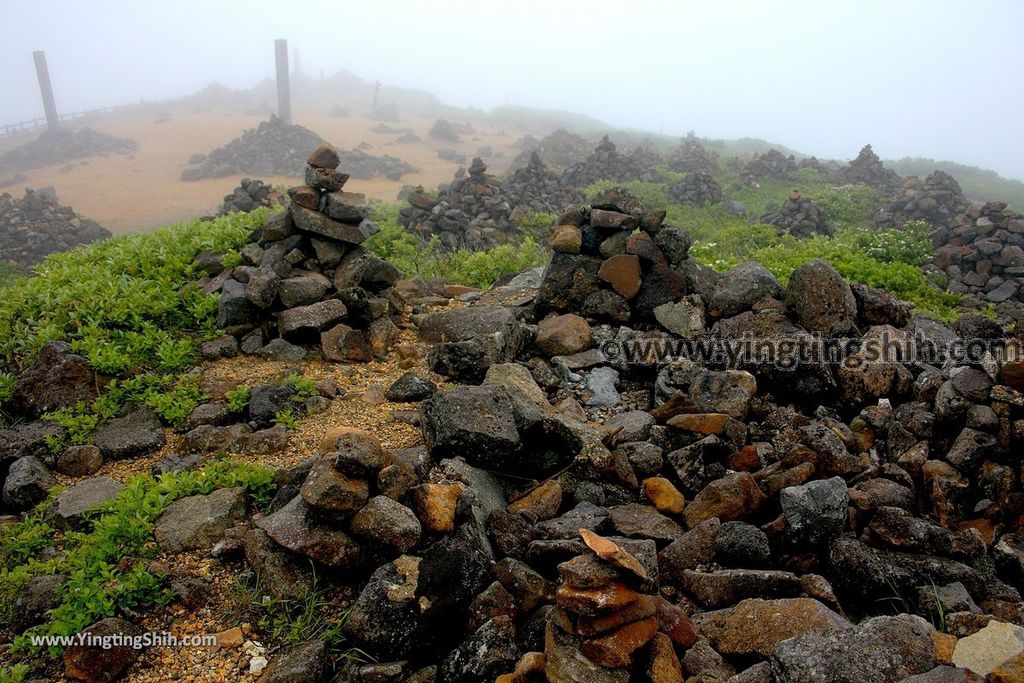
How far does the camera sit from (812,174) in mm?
30750

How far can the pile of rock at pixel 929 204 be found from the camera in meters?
21.1

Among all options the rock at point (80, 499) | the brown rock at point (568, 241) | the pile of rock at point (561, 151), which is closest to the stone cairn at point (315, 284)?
the brown rock at point (568, 241)

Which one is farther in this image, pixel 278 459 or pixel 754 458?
pixel 278 459

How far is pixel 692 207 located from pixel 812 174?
9810 mm

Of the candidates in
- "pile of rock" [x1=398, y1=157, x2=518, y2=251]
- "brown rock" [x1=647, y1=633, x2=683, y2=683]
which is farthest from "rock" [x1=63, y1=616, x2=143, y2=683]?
"pile of rock" [x1=398, y1=157, x2=518, y2=251]

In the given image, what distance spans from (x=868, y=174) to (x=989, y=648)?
3271 cm

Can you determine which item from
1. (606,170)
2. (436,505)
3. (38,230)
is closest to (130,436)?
(436,505)

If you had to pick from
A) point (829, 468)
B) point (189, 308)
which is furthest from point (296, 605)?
point (189, 308)

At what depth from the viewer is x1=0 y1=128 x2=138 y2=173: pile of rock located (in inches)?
1479

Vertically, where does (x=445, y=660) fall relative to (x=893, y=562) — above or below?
below

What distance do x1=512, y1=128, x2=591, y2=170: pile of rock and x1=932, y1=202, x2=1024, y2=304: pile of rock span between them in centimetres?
2283

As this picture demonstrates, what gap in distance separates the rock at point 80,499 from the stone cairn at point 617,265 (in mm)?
4559

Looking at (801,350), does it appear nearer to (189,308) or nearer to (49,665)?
(49,665)

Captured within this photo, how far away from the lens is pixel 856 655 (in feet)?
8.44
